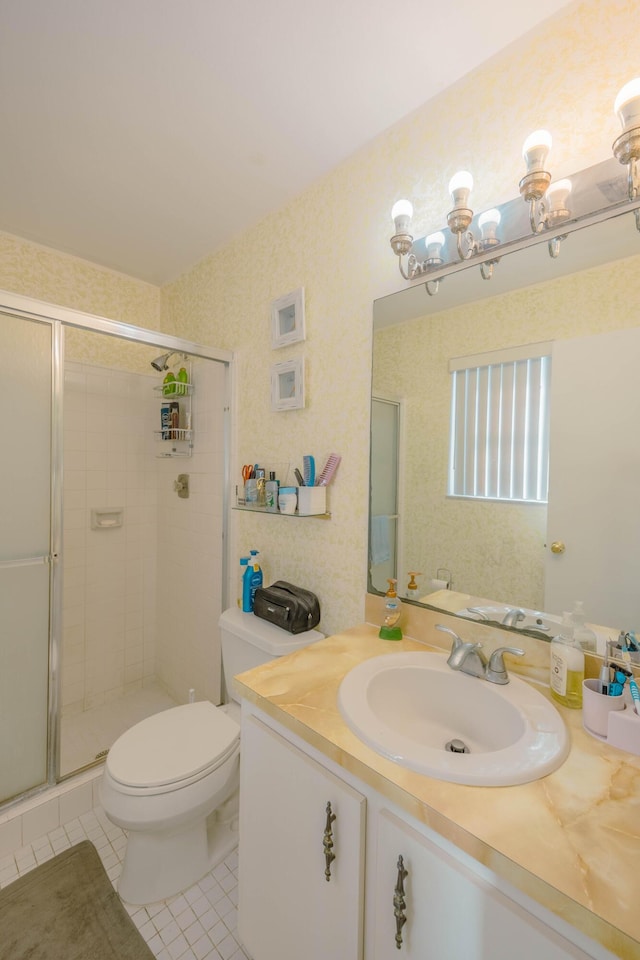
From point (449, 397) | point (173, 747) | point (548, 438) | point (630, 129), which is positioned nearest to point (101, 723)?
point (173, 747)

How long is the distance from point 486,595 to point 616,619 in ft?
0.94

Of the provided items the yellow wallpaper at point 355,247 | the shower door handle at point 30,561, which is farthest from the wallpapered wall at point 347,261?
the shower door handle at point 30,561

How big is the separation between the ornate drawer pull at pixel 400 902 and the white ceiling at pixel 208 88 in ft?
5.83

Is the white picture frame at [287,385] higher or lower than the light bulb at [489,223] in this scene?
lower

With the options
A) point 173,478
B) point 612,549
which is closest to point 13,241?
point 173,478

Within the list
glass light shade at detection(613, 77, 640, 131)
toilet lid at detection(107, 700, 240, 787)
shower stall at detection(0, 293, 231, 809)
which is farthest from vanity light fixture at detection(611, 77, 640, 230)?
toilet lid at detection(107, 700, 240, 787)

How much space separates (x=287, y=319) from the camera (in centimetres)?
163

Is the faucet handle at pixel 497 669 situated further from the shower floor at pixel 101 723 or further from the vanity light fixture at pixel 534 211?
the shower floor at pixel 101 723

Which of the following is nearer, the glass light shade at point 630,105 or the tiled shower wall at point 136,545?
the glass light shade at point 630,105

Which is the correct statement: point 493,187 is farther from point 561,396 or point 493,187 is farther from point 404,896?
point 404,896

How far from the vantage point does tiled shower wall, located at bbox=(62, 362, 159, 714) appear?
7.10 ft

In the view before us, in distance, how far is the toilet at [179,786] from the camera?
3.90 ft

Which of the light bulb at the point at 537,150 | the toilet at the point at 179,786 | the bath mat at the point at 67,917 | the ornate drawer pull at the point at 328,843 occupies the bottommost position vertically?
the bath mat at the point at 67,917

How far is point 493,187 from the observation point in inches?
42.5
